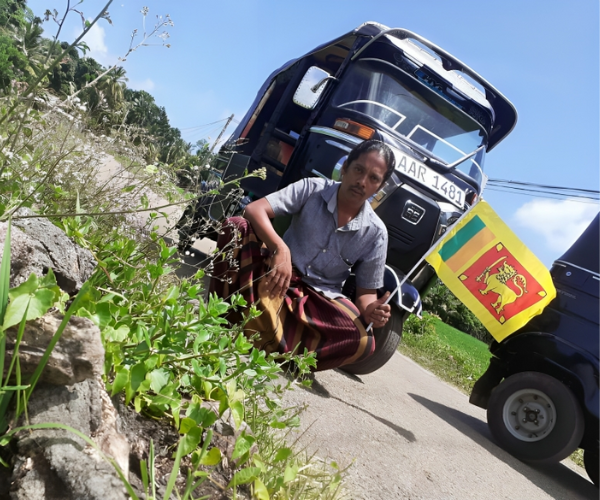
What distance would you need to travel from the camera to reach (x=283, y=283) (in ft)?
9.71

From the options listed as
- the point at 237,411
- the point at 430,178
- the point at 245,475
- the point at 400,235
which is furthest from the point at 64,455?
the point at 430,178

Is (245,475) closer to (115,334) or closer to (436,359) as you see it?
(115,334)

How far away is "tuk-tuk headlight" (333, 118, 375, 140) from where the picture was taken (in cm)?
464

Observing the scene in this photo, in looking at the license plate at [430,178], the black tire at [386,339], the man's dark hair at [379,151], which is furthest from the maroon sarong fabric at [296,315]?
the license plate at [430,178]

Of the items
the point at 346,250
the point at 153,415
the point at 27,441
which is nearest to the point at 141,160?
the point at 346,250

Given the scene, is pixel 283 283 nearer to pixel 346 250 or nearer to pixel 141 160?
pixel 346 250

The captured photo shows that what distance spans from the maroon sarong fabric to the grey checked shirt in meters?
0.16

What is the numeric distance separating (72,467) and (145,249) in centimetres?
155

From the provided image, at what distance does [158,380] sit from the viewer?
62.7 inches

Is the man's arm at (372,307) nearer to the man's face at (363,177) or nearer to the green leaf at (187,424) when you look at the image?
the man's face at (363,177)

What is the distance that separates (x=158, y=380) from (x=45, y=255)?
560 millimetres

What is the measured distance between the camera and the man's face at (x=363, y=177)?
3318 millimetres

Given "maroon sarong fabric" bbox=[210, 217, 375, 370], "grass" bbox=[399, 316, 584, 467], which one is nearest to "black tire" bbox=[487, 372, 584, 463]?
"maroon sarong fabric" bbox=[210, 217, 375, 370]

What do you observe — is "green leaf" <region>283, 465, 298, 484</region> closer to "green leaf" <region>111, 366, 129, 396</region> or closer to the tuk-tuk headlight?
"green leaf" <region>111, 366, 129, 396</region>
